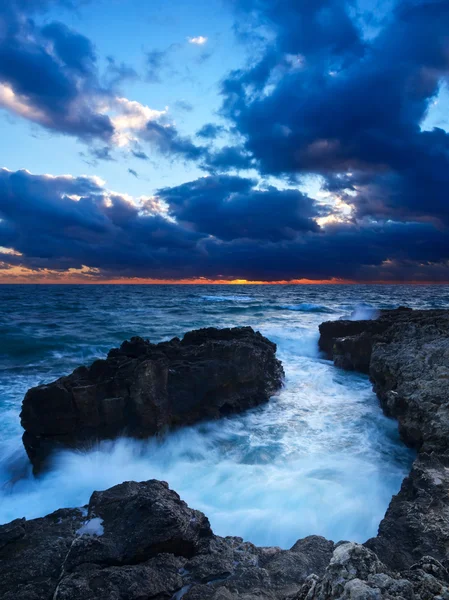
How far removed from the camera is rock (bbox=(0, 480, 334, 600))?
2545 millimetres

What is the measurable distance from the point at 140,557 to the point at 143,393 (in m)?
3.67

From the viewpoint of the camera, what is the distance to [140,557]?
2.91 metres

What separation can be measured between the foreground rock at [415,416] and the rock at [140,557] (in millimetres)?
688

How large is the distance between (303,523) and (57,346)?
1479cm

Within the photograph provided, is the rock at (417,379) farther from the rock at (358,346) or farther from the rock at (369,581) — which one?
the rock at (369,581)

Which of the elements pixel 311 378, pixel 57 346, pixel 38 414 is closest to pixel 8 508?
pixel 38 414

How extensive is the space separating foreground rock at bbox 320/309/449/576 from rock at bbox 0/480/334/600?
0.69m

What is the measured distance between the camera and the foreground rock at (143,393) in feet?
19.8

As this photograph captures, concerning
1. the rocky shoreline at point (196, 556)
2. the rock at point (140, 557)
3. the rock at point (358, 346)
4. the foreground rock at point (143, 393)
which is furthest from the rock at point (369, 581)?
the rock at point (358, 346)

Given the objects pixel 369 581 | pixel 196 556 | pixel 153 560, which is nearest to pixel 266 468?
pixel 196 556

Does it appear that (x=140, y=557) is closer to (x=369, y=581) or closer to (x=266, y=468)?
(x=369, y=581)

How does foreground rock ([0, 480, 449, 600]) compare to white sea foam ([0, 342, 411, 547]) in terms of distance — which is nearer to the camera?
foreground rock ([0, 480, 449, 600])

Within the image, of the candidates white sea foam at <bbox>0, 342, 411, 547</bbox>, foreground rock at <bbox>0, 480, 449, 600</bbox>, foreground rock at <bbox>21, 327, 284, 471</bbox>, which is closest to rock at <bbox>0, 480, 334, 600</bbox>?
foreground rock at <bbox>0, 480, 449, 600</bbox>

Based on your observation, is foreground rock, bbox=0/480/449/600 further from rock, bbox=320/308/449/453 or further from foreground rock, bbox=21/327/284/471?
rock, bbox=320/308/449/453
